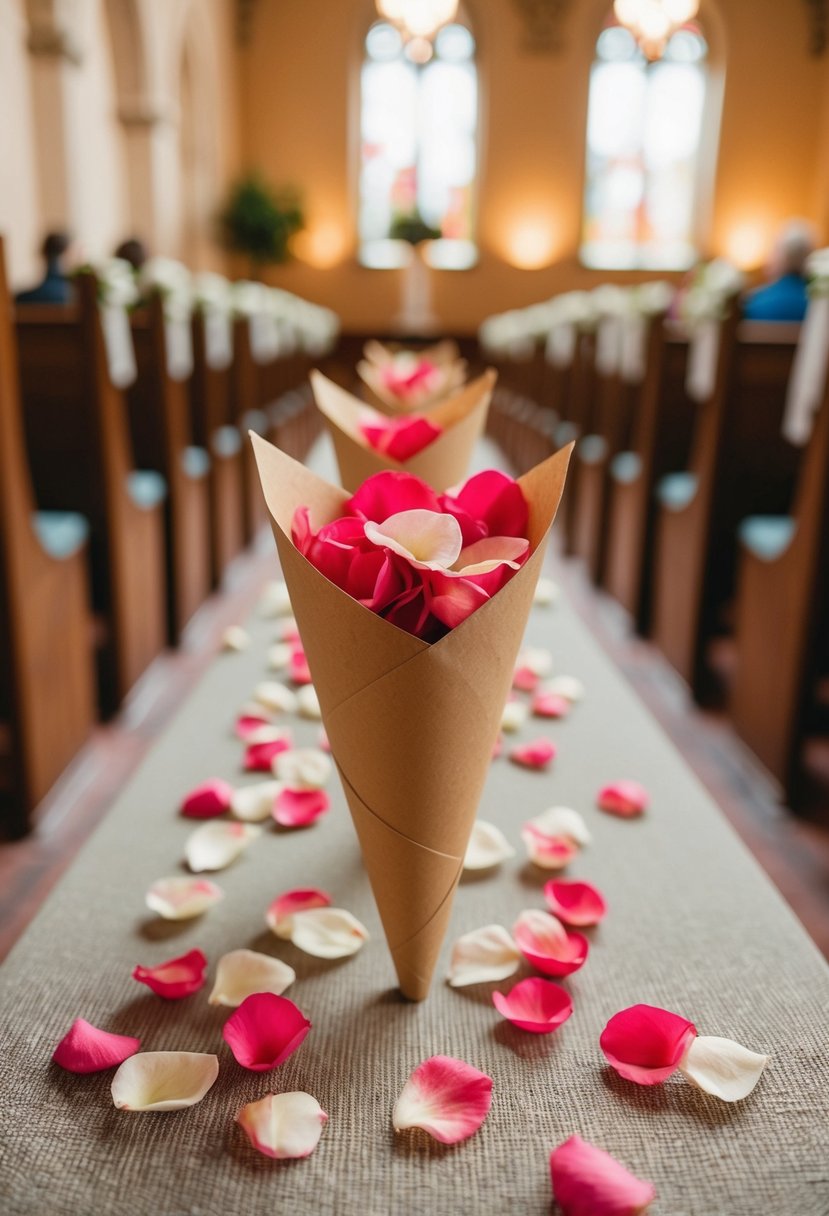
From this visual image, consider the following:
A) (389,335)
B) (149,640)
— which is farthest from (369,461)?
(389,335)

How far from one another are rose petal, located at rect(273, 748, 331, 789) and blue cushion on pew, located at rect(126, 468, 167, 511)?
6.53 feet

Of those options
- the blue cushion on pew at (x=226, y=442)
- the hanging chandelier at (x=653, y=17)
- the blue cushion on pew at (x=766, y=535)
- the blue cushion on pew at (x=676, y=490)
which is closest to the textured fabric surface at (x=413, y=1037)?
the blue cushion on pew at (x=766, y=535)

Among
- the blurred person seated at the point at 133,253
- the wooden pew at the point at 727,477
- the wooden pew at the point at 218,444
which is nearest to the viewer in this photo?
the wooden pew at the point at 727,477

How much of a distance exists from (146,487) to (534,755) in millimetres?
2380

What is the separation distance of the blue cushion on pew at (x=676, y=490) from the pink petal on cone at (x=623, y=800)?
221cm

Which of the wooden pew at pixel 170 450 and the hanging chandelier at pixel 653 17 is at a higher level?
the hanging chandelier at pixel 653 17

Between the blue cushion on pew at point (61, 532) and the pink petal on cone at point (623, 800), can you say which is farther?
the blue cushion on pew at point (61, 532)

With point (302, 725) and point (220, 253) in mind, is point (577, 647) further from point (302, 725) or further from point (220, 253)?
point (220, 253)

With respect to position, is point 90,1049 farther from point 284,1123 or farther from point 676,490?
point 676,490

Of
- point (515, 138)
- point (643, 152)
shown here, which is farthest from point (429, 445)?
point (643, 152)

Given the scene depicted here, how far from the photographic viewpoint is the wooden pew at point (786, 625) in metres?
2.21

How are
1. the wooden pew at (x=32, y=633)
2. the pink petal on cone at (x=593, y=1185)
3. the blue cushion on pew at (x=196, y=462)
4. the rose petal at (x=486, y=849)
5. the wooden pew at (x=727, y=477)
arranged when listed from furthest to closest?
1. the blue cushion on pew at (x=196, y=462)
2. the wooden pew at (x=727, y=477)
3. the wooden pew at (x=32, y=633)
4. the rose petal at (x=486, y=849)
5. the pink petal on cone at (x=593, y=1185)

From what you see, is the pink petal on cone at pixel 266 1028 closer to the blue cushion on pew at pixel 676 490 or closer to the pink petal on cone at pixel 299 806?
the pink petal on cone at pixel 299 806

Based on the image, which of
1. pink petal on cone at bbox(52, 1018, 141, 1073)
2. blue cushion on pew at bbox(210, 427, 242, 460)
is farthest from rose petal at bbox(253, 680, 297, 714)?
blue cushion on pew at bbox(210, 427, 242, 460)
